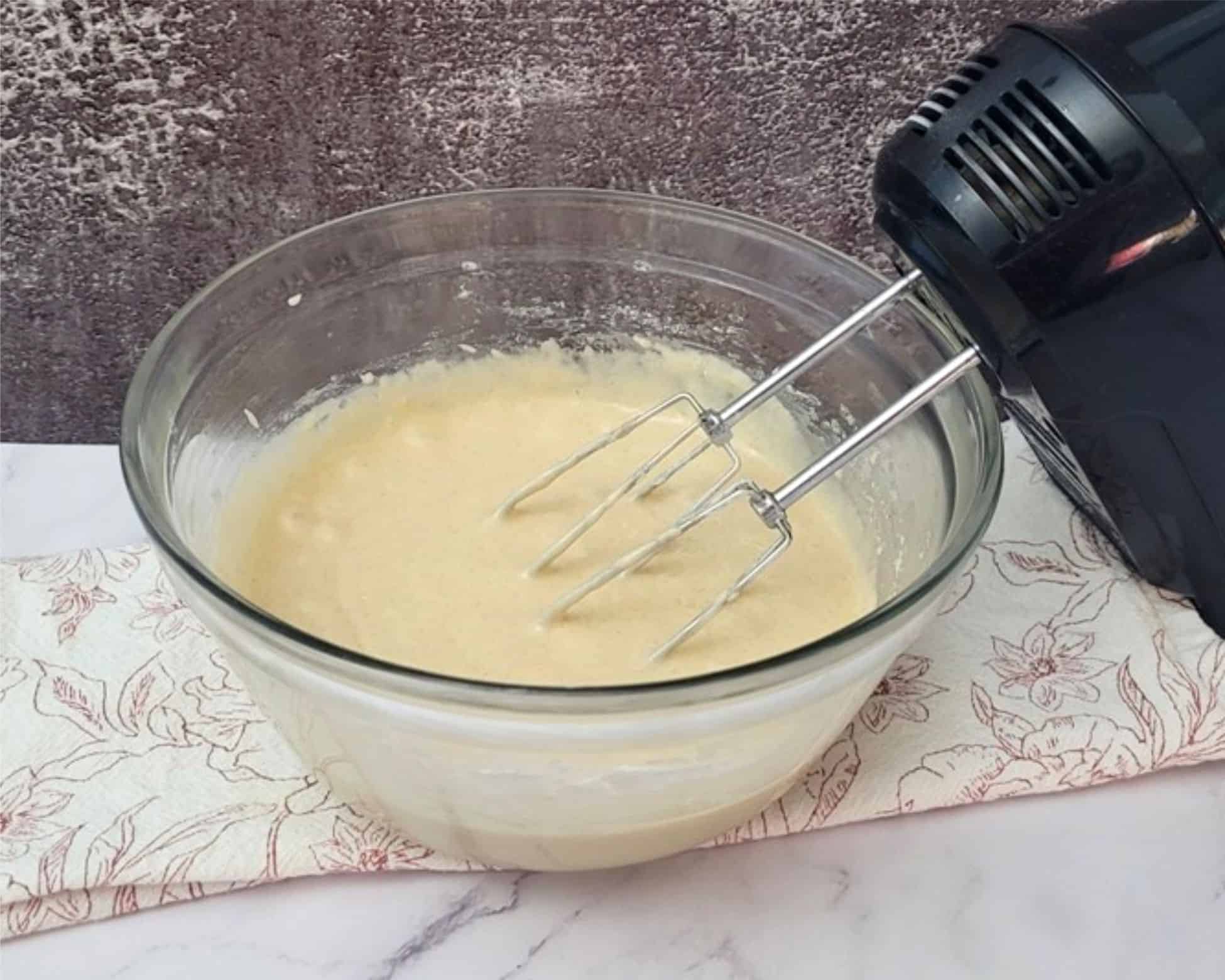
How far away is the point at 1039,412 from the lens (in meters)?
0.72

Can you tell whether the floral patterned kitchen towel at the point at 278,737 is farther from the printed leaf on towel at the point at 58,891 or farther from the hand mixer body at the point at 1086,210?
the hand mixer body at the point at 1086,210

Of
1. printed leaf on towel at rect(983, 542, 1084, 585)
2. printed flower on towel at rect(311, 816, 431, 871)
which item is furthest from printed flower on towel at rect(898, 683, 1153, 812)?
printed flower on towel at rect(311, 816, 431, 871)

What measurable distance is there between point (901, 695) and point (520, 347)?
0.35m

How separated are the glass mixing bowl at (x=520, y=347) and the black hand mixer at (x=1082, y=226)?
0.20 ft

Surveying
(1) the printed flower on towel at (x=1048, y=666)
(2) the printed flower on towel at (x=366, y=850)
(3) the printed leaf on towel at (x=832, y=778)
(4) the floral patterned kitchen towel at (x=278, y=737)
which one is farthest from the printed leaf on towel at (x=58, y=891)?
(1) the printed flower on towel at (x=1048, y=666)

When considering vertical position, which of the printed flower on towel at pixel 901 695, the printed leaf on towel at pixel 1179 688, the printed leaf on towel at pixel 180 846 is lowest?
the printed leaf on towel at pixel 1179 688

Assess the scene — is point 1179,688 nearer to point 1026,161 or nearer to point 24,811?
point 1026,161

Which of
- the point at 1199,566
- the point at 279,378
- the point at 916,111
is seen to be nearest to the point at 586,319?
the point at 279,378

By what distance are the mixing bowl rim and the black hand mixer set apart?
6 cm

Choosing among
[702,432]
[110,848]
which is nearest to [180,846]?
[110,848]

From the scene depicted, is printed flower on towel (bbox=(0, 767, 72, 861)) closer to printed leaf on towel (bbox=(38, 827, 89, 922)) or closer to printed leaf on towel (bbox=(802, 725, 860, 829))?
printed leaf on towel (bbox=(38, 827, 89, 922))

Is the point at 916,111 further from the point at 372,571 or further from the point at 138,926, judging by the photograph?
the point at 138,926

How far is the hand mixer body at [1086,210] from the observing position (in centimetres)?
65

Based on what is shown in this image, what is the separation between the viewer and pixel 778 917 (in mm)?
732
